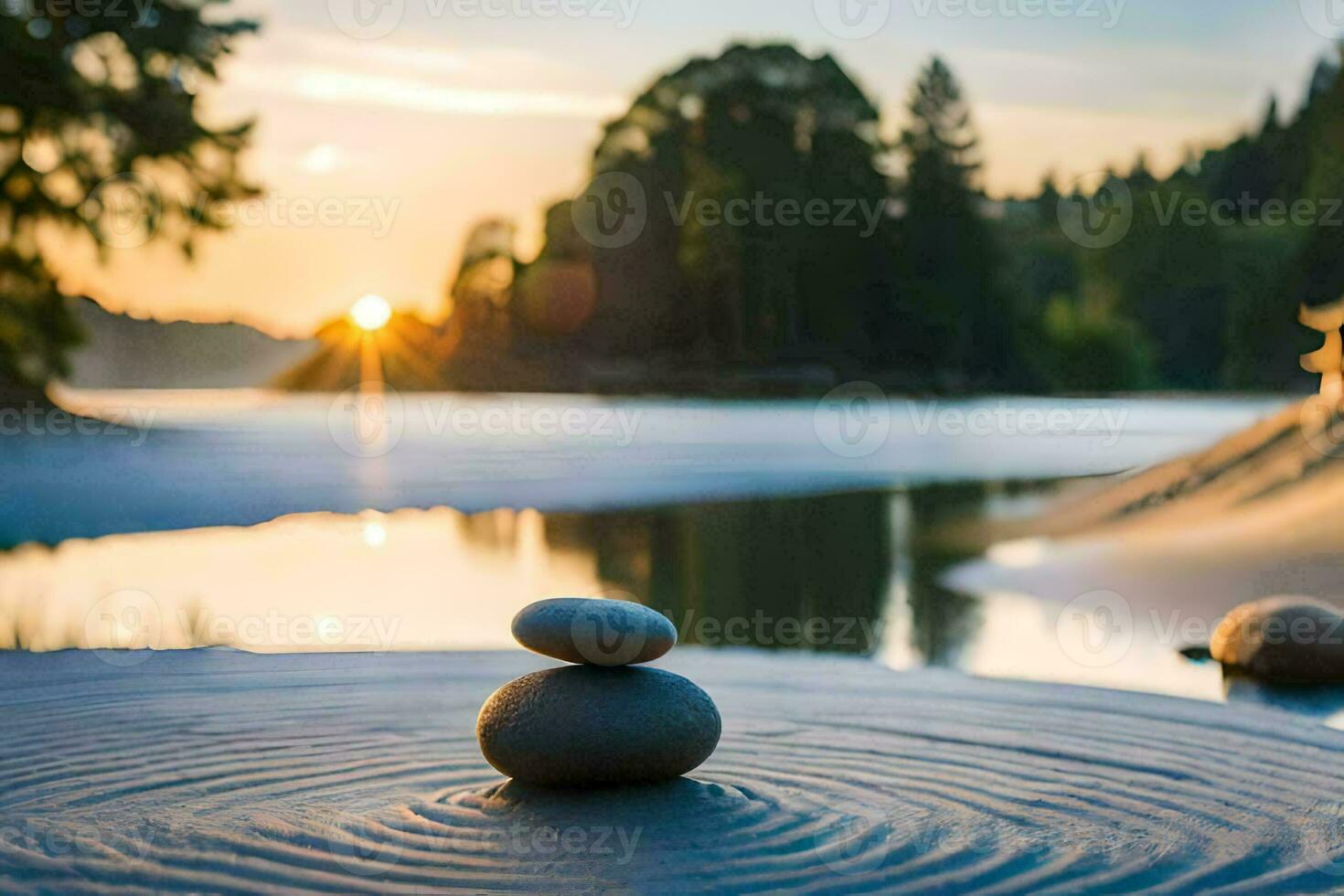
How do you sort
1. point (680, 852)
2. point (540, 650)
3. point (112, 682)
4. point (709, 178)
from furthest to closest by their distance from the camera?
point (709, 178)
point (112, 682)
point (540, 650)
point (680, 852)

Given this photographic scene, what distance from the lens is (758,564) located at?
1377 cm

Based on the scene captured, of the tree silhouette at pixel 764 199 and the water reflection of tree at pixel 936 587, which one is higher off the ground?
the tree silhouette at pixel 764 199

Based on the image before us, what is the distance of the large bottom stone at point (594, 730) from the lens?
5.02 m

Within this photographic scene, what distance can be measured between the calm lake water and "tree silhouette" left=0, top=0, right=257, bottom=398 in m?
3.53

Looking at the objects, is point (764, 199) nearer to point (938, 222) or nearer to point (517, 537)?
point (938, 222)

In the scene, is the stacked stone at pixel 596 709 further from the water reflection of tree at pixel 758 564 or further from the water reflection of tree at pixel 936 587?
the water reflection of tree at pixel 758 564

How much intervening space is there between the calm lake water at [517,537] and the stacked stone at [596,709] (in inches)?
121

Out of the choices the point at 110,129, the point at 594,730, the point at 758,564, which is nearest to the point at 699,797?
the point at 594,730

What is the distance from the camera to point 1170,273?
230 ft

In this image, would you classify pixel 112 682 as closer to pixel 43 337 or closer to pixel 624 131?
pixel 43 337

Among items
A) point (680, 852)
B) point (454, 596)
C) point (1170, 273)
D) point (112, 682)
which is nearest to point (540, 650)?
point (680, 852)

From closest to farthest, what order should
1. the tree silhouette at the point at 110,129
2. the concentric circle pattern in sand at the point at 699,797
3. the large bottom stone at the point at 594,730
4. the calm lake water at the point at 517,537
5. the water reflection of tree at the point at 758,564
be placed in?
1. the concentric circle pattern in sand at the point at 699,797
2. the large bottom stone at the point at 594,730
3. the calm lake water at the point at 517,537
4. the water reflection of tree at the point at 758,564
5. the tree silhouette at the point at 110,129

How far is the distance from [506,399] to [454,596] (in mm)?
51819

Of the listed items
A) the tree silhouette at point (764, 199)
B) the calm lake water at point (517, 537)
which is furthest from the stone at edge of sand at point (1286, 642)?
the tree silhouette at point (764, 199)
